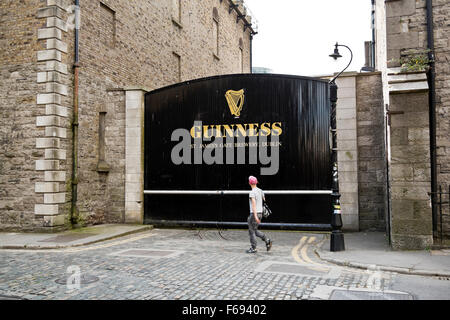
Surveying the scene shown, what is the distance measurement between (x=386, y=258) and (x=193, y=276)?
3961mm

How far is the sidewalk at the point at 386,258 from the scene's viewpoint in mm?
7121

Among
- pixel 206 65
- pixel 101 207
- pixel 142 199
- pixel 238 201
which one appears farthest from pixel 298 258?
pixel 206 65

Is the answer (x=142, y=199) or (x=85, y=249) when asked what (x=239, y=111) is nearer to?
(x=142, y=199)

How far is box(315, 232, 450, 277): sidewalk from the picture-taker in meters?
7.12

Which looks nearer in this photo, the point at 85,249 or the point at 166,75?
the point at 85,249

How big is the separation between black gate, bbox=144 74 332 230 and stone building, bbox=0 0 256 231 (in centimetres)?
104

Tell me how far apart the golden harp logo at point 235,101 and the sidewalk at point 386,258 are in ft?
17.1

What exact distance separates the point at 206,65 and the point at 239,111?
12949 millimetres

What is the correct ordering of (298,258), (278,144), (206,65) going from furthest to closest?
(206,65), (278,144), (298,258)

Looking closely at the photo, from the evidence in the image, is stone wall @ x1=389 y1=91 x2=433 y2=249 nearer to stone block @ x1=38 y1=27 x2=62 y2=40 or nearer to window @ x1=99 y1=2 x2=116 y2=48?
stone block @ x1=38 y1=27 x2=62 y2=40

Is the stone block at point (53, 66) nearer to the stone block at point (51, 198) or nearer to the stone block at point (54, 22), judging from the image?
the stone block at point (54, 22)

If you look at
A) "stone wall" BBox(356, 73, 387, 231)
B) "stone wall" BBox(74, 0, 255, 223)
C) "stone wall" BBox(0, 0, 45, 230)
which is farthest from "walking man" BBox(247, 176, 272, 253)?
"stone wall" BBox(0, 0, 45, 230)

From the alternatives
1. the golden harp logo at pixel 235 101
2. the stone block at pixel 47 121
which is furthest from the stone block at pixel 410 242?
the stone block at pixel 47 121

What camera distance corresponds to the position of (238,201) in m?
13.2
